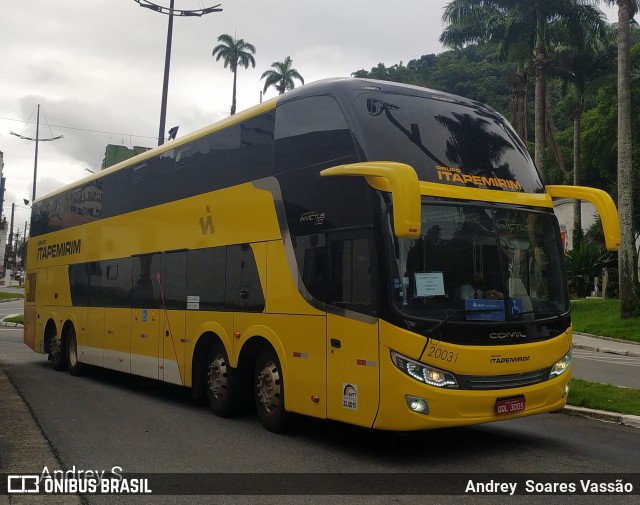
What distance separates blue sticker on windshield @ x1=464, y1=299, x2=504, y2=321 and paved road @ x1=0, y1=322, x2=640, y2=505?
1.45 metres

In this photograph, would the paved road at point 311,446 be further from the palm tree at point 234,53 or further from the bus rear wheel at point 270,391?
the palm tree at point 234,53

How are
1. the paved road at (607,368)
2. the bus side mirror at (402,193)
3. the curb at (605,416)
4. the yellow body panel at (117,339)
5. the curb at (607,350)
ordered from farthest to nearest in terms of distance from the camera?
1. the curb at (607,350)
2. the paved road at (607,368)
3. the yellow body panel at (117,339)
4. the curb at (605,416)
5. the bus side mirror at (402,193)

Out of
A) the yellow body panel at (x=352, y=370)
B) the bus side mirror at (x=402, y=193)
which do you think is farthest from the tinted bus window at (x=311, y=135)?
the yellow body panel at (x=352, y=370)

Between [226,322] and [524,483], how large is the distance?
4.69 metres

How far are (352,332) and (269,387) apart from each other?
6.23ft

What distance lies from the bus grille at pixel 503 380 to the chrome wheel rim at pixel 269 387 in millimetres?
2489

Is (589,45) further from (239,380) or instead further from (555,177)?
(239,380)

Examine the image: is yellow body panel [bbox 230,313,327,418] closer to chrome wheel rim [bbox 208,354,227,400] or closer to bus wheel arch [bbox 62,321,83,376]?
chrome wheel rim [bbox 208,354,227,400]

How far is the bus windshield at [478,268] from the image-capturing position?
7340 millimetres

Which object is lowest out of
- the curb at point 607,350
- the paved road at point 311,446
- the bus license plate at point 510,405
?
the paved road at point 311,446

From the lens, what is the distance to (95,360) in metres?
14.8

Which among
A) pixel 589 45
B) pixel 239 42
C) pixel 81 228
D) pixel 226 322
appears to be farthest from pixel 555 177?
pixel 226 322

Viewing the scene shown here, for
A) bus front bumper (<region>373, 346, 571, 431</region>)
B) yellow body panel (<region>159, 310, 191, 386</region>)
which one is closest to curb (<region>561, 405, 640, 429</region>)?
bus front bumper (<region>373, 346, 571, 431</region>)

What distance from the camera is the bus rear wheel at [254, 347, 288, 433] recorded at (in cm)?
883
